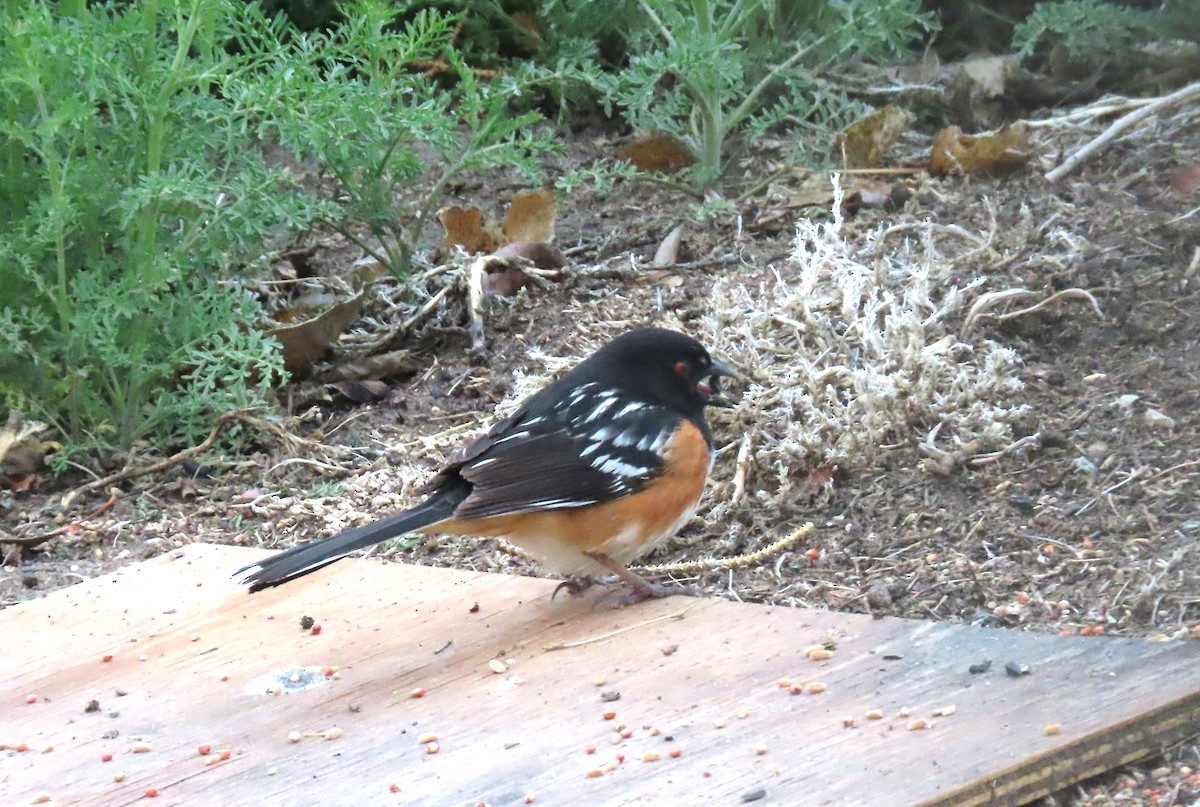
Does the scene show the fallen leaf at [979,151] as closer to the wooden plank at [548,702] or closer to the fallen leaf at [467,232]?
the fallen leaf at [467,232]

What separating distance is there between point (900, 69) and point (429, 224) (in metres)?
2.29

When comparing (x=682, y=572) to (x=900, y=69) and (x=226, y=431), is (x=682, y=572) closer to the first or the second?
(x=226, y=431)

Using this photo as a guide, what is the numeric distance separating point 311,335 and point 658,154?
67.7 inches

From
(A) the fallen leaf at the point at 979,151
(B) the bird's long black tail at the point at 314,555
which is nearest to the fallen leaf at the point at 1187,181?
(A) the fallen leaf at the point at 979,151

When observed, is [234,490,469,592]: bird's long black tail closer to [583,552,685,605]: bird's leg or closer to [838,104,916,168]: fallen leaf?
[583,552,685,605]: bird's leg

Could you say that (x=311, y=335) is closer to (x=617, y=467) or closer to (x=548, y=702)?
(x=617, y=467)

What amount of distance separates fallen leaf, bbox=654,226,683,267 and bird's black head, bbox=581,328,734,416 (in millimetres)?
1605

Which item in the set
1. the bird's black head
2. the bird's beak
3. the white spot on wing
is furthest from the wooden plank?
the bird's beak

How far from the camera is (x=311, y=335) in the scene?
16.8 ft

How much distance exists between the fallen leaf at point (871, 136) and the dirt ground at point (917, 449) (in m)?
0.18

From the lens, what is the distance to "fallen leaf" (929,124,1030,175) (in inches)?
208

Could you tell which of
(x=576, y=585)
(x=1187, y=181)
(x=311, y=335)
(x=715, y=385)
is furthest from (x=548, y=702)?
(x=1187, y=181)

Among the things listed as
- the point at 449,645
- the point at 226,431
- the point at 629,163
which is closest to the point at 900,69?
the point at 629,163

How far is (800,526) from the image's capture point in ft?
12.3
